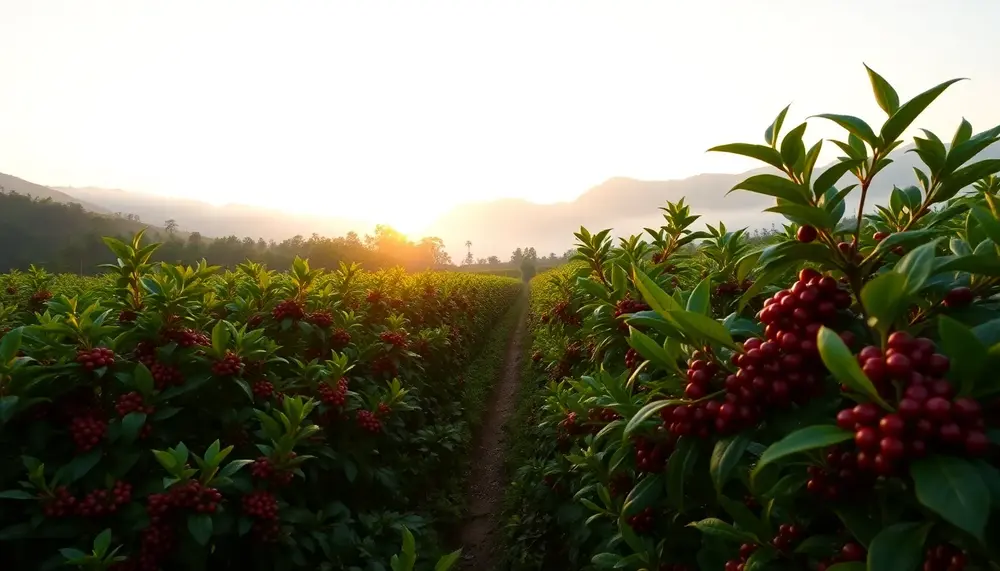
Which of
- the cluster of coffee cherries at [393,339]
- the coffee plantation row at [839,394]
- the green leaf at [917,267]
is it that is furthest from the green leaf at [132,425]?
the green leaf at [917,267]

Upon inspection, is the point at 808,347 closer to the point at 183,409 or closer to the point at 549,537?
the point at 183,409

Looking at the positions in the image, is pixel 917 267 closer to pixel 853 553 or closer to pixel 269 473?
pixel 853 553

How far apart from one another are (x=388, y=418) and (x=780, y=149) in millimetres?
3632

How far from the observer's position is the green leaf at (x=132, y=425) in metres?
2.45

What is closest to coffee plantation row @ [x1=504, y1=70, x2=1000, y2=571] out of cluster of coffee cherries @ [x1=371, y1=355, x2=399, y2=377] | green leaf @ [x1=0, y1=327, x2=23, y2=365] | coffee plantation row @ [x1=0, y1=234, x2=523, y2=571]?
coffee plantation row @ [x1=0, y1=234, x2=523, y2=571]

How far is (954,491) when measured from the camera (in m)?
0.87

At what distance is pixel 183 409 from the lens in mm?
2980

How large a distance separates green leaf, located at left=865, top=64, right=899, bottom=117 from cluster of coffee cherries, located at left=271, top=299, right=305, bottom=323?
12.7 ft

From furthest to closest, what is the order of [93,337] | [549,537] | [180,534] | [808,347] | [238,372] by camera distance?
[549,537], [238,372], [93,337], [180,534], [808,347]

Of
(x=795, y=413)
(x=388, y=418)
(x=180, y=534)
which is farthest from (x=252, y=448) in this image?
(x=795, y=413)

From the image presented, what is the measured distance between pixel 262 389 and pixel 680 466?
2.68 m

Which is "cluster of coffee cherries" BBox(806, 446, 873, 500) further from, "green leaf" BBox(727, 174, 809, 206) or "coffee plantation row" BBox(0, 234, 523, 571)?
"coffee plantation row" BBox(0, 234, 523, 571)

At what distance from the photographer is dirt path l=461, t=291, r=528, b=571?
5.20m

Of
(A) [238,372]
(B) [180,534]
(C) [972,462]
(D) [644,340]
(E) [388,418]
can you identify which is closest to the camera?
(C) [972,462]
